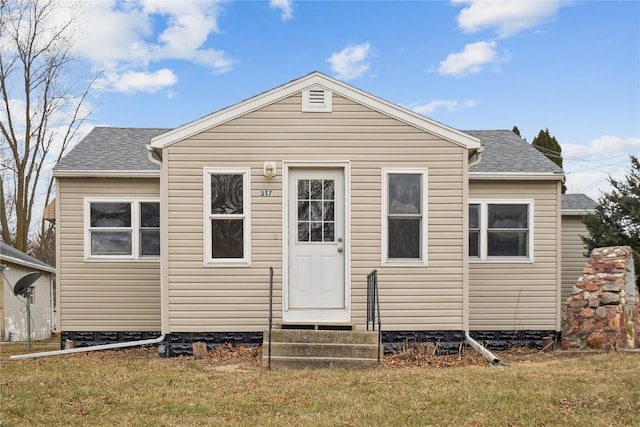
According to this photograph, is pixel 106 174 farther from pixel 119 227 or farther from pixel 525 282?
pixel 525 282

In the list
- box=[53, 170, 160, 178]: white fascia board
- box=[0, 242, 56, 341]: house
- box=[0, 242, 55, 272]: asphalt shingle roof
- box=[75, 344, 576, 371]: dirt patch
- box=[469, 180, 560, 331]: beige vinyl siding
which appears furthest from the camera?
box=[0, 242, 56, 341]: house

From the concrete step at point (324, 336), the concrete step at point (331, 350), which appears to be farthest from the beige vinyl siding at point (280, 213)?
the concrete step at point (331, 350)

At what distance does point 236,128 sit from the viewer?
8.54 metres

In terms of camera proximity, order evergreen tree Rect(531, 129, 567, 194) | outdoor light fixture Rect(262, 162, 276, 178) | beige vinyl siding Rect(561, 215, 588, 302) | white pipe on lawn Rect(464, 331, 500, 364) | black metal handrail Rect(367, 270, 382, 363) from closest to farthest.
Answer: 1. white pipe on lawn Rect(464, 331, 500, 364)
2. black metal handrail Rect(367, 270, 382, 363)
3. outdoor light fixture Rect(262, 162, 276, 178)
4. beige vinyl siding Rect(561, 215, 588, 302)
5. evergreen tree Rect(531, 129, 567, 194)

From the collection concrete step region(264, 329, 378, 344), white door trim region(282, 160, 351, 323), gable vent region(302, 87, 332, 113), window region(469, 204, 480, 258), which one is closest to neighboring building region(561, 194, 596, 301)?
window region(469, 204, 480, 258)

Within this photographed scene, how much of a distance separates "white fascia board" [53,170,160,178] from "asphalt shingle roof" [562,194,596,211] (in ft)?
29.3

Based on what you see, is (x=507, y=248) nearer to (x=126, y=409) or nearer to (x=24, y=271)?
(x=126, y=409)

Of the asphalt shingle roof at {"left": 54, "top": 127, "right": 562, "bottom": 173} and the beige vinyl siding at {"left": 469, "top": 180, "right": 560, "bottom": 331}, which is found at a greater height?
the asphalt shingle roof at {"left": 54, "top": 127, "right": 562, "bottom": 173}

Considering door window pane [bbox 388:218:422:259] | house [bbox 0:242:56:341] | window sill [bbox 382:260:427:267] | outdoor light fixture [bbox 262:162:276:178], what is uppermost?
outdoor light fixture [bbox 262:162:276:178]

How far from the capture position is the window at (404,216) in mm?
8562

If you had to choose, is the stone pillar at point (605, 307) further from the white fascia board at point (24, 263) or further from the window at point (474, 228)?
the white fascia board at point (24, 263)

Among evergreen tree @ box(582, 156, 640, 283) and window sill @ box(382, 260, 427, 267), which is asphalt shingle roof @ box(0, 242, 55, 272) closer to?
window sill @ box(382, 260, 427, 267)

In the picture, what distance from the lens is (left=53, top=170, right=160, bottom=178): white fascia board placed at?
983cm

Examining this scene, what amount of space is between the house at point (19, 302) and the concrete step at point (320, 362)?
34.4 ft
